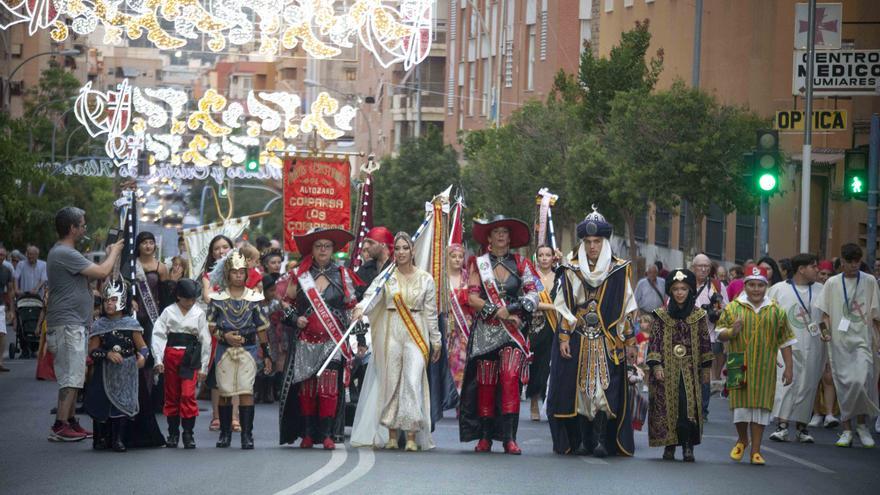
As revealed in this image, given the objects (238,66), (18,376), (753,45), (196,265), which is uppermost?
(238,66)

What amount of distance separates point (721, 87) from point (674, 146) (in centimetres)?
864

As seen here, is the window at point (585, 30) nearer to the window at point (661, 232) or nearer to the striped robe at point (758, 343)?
the window at point (661, 232)

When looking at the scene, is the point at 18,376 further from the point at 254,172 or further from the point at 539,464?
the point at 254,172

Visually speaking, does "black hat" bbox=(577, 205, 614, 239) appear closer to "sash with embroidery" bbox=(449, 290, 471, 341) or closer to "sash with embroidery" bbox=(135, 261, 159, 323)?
"sash with embroidery" bbox=(449, 290, 471, 341)

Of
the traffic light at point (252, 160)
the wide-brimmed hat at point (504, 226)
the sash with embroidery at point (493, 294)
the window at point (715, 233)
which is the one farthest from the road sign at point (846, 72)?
the traffic light at point (252, 160)

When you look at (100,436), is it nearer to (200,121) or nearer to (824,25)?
(824,25)

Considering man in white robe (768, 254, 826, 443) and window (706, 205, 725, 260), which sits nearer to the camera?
man in white robe (768, 254, 826, 443)

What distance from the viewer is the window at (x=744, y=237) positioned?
3691 cm

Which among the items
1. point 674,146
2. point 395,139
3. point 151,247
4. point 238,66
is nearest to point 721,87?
point 674,146

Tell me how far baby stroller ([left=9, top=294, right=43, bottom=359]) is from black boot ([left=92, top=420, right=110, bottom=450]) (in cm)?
1340

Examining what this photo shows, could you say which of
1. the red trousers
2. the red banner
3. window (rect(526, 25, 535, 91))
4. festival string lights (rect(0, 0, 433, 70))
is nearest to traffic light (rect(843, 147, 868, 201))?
the red trousers

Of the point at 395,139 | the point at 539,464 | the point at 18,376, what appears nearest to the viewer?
the point at 539,464

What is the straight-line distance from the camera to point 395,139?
8581 cm

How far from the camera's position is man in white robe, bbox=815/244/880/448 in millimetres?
16312
